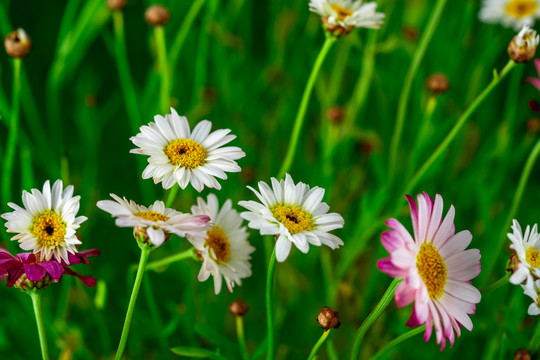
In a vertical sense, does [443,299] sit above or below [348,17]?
below

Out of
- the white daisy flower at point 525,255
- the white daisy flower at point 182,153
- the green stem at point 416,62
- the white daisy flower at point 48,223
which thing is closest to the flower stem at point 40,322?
the white daisy flower at point 48,223

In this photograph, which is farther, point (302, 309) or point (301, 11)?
point (301, 11)

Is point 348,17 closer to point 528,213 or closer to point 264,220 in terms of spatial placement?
point 264,220

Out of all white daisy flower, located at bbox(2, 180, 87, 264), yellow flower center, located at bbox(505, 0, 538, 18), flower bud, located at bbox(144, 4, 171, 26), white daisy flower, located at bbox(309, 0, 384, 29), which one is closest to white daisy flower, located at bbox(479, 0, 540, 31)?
yellow flower center, located at bbox(505, 0, 538, 18)

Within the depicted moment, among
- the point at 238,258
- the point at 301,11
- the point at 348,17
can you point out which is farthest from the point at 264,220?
the point at 301,11

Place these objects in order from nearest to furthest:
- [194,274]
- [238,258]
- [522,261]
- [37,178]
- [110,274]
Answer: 1. [522,261]
2. [238,258]
3. [194,274]
4. [110,274]
5. [37,178]

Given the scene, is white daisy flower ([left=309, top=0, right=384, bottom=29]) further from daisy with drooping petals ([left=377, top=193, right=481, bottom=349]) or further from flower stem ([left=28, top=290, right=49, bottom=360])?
flower stem ([left=28, top=290, right=49, bottom=360])
